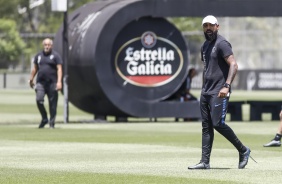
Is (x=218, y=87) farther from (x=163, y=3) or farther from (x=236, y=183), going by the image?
(x=163, y=3)

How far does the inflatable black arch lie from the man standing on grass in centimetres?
1460

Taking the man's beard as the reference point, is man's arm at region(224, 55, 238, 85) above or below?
below

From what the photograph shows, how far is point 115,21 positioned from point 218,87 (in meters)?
15.0

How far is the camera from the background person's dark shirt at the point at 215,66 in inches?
624

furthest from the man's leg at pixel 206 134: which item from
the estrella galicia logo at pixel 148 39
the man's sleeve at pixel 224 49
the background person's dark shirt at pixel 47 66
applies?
the estrella galicia logo at pixel 148 39

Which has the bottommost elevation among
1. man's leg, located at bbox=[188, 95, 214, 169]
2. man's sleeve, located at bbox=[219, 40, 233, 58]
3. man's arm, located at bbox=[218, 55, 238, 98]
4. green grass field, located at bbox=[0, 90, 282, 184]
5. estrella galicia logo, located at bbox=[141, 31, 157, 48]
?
green grass field, located at bbox=[0, 90, 282, 184]

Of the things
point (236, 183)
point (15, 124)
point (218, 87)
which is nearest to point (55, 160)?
point (218, 87)

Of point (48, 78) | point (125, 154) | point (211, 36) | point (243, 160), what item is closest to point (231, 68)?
point (211, 36)

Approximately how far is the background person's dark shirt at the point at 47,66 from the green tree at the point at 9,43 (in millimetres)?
54269

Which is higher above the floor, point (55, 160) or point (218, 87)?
point (218, 87)

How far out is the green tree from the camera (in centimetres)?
8175

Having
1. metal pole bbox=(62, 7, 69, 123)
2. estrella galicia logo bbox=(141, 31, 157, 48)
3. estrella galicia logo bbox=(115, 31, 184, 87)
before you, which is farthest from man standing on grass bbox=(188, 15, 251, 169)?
estrella galicia logo bbox=(141, 31, 157, 48)

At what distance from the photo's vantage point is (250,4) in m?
32.1

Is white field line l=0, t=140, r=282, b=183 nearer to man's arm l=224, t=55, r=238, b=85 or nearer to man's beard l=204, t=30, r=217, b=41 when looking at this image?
man's arm l=224, t=55, r=238, b=85
